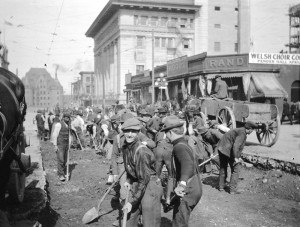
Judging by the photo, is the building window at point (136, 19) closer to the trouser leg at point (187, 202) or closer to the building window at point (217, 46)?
the building window at point (217, 46)

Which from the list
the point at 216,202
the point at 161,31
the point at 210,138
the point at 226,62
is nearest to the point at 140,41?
the point at 161,31

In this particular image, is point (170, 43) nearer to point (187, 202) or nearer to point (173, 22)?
point (173, 22)

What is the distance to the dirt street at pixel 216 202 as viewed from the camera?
583 cm

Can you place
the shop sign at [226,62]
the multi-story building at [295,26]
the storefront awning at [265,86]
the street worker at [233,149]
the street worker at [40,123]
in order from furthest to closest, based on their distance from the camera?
1. the multi-story building at [295,26]
2. the shop sign at [226,62]
3. the storefront awning at [265,86]
4. the street worker at [40,123]
5. the street worker at [233,149]

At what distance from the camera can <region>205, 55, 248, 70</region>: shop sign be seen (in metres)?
21.1

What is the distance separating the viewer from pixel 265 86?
20.4 m

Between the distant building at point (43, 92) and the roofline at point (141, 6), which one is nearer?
the roofline at point (141, 6)

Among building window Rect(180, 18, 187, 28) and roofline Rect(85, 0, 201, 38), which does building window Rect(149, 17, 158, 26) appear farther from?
building window Rect(180, 18, 187, 28)

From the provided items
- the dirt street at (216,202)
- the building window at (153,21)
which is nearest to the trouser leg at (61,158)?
the dirt street at (216,202)

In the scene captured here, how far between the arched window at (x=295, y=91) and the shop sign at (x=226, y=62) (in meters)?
5.46

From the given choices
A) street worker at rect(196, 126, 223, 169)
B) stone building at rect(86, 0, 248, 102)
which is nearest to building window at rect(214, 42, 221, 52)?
stone building at rect(86, 0, 248, 102)

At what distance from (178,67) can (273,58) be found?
793 centimetres

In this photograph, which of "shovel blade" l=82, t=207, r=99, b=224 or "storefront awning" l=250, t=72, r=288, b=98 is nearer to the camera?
"shovel blade" l=82, t=207, r=99, b=224

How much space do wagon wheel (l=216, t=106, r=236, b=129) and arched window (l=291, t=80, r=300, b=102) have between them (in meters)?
14.7
